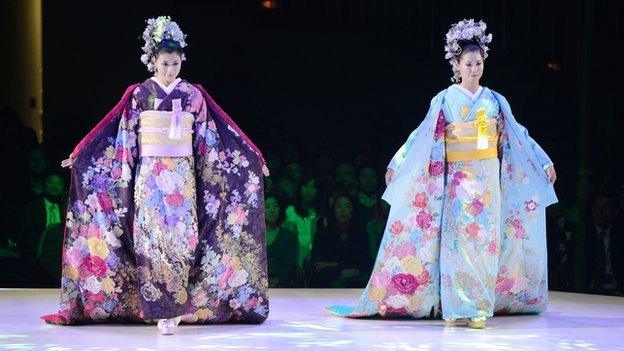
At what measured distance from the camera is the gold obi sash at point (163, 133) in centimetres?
562

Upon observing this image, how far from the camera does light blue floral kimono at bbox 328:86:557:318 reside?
5809 mm

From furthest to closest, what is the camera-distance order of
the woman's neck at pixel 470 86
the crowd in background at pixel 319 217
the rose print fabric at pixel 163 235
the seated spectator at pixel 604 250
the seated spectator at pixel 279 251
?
the seated spectator at pixel 279 251, the crowd in background at pixel 319 217, the seated spectator at pixel 604 250, the woman's neck at pixel 470 86, the rose print fabric at pixel 163 235

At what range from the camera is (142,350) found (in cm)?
495

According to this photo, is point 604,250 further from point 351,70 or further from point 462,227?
point 462,227

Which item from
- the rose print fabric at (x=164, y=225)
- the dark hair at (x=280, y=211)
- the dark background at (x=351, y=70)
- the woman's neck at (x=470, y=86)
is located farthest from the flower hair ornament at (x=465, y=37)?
the dark hair at (x=280, y=211)

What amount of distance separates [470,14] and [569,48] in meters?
0.67

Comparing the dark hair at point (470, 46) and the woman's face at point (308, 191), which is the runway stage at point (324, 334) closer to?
the dark hair at point (470, 46)

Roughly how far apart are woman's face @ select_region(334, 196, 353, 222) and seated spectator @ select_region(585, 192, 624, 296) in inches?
58.8

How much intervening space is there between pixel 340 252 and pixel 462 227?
2.23 meters

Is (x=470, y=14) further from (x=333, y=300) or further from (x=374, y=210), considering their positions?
(x=333, y=300)

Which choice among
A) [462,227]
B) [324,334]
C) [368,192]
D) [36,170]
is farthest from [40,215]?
[462,227]

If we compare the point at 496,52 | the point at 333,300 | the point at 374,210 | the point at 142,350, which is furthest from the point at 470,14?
the point at 142,350

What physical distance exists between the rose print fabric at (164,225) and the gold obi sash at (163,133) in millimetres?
36

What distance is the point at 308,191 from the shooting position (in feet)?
26.4
